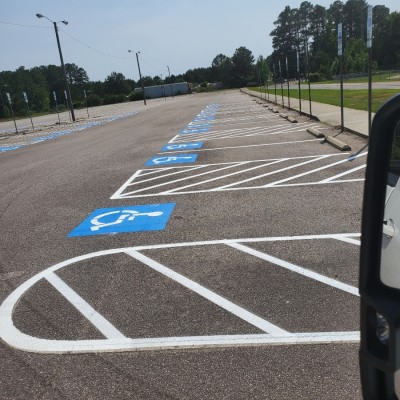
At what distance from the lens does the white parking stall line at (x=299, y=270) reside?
13.7 ft

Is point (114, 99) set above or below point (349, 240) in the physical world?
above

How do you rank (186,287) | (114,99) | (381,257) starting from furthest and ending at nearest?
1. (114,99)
2. (186,287)
3. (381,257)

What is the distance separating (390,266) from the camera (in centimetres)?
150

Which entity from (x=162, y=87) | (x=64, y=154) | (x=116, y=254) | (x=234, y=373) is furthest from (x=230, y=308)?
(x=162, y=87)

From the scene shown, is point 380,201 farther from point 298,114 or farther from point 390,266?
point 298,114

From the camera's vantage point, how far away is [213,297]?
4238mm

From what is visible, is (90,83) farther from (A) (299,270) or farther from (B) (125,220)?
(A) (299,270)

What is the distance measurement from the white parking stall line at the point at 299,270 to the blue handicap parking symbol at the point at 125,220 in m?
1.64

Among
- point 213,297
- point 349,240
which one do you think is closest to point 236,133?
point 349,240

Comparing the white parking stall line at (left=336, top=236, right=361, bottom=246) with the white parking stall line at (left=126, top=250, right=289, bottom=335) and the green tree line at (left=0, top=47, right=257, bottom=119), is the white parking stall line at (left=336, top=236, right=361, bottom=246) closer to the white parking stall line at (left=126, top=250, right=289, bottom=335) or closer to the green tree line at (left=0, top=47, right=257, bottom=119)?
the white parking stall line at (left=126, top=250, right=289, bottom=335)

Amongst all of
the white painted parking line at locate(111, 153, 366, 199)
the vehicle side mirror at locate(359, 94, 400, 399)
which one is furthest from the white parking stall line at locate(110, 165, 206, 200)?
the vehicle side mirror at locate(359, 94, 400, 399)

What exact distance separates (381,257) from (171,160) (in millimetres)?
11218

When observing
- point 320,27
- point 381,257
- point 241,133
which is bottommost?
point 241,133

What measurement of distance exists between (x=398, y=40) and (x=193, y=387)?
326 ft
